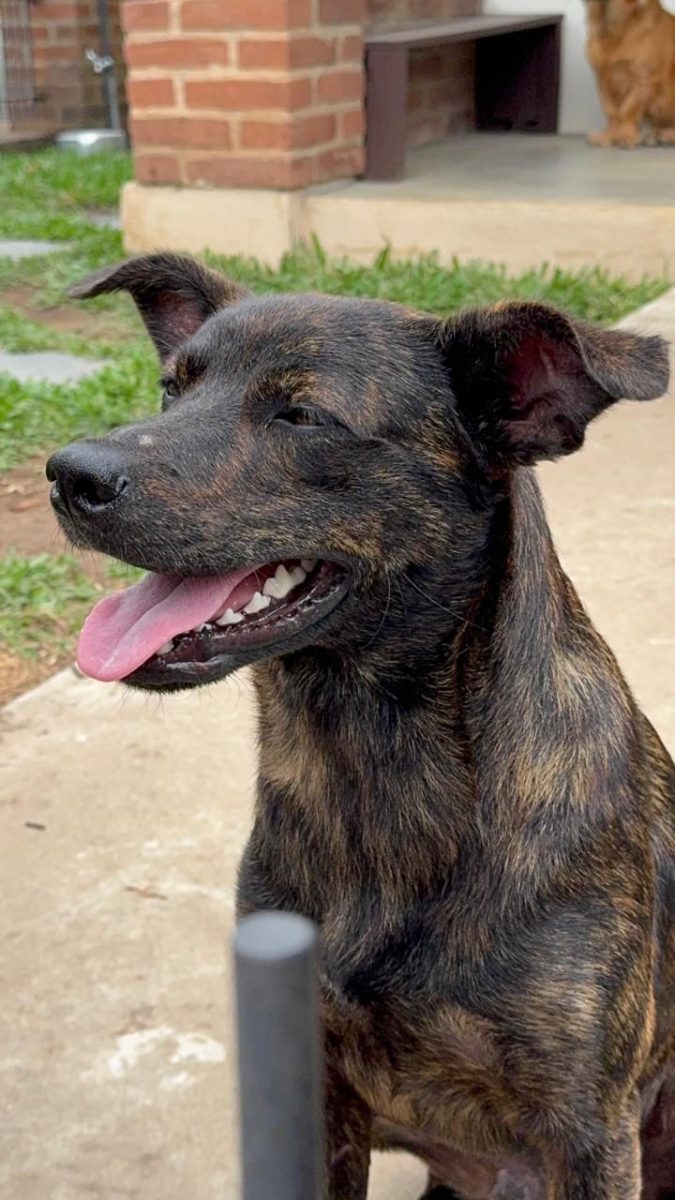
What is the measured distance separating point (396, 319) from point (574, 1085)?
104 centimetres

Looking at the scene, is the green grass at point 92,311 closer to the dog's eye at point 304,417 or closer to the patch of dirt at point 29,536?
the patch of dirt at point 29,536

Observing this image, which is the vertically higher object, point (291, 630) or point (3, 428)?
point (291, 630)

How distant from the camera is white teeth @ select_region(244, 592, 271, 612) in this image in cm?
189

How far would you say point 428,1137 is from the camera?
80.8 inches

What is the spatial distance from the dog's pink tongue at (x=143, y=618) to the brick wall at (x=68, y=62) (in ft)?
40.0

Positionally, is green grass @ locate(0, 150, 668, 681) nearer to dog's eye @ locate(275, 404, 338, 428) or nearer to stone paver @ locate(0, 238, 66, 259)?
stone paver @ locate(0, 238, 66, 259)

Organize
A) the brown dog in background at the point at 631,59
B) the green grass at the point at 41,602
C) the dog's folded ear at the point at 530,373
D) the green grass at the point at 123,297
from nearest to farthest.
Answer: the dog's folded ear at the point at 530,373 → the green grass at the point at 41,602 → the green grass at the point at 123,297 → the brown dog in background at the point at 631,59

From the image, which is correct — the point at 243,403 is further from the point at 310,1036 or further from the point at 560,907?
the point at 310,1036

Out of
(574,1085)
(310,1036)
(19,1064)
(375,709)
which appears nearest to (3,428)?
(19,1064)

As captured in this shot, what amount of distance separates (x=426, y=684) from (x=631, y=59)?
759cm

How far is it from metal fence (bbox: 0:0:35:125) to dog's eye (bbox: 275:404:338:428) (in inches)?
483

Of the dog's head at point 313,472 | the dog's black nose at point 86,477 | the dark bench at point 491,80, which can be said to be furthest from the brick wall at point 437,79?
the dog's black nose at point 86,477

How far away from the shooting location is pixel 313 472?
1.89 meters

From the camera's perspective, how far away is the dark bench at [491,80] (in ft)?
23.2
